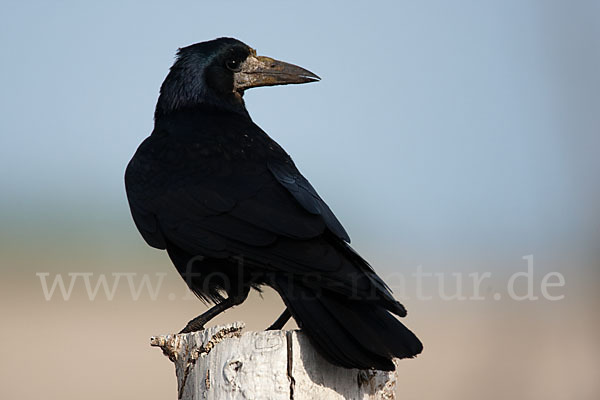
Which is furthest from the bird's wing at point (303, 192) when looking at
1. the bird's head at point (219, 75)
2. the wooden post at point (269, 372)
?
the bird's head at point (219, 75)

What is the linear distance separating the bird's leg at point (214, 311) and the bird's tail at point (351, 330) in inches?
31.1

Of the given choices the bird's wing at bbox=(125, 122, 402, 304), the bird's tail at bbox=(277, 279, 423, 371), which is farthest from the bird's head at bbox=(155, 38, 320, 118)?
the bird's tail at bbox=(277, 279, 423, 371)

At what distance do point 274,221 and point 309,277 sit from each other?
1.23 feet

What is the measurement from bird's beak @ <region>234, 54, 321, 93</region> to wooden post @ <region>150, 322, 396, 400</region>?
222 cm

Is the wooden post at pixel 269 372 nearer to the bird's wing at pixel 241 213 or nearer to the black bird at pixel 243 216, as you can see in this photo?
the black bird at pixel 243 216

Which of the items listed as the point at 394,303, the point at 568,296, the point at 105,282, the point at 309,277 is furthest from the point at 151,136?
the point at 105,282

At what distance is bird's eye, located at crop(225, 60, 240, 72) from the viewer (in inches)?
211

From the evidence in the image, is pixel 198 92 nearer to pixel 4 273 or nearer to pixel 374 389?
pixel 374 389

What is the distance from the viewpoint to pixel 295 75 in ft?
17.6

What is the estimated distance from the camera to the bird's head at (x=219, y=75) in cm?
528

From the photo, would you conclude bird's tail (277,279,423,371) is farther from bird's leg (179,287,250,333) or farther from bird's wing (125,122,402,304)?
bird's leg (179,287,250,333)

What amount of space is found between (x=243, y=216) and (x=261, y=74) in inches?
59.7

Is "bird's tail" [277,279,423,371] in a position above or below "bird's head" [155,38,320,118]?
below

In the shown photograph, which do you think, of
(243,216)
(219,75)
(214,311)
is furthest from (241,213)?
(219,75)
